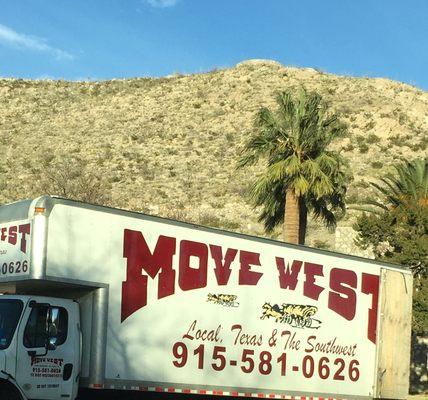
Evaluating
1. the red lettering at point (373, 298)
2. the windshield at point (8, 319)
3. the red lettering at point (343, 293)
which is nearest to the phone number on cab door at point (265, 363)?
the red lettering at point (373, 298)

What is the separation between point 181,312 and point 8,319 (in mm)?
3184

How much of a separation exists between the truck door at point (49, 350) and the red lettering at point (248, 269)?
11.5ft

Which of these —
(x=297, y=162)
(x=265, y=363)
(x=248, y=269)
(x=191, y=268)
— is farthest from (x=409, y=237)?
(x=191, y=268)

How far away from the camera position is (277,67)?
8769cm

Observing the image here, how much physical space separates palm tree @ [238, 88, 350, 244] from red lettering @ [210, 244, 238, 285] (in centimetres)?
1787

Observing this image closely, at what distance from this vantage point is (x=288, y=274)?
15.1 metres

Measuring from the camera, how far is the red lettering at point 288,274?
15.0 meters

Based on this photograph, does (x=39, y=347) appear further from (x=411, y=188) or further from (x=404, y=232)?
(x=411, y=188)

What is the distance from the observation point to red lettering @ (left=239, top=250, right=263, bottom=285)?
14.4 m

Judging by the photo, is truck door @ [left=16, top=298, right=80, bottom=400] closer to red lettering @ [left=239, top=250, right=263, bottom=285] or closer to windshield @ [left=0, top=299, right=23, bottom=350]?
windshield @ [left=0, top=299, right=23, bottom=350]

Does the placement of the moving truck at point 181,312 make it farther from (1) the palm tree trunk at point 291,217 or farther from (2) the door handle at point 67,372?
(1) the palm tree trunk at point 291,217

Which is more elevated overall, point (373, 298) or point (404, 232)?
point (404, 232)

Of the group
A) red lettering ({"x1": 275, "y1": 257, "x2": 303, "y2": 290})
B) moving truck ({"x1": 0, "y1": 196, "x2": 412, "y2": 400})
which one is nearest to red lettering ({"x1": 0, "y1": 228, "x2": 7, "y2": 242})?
moving truck ({"x1": 0, "y1": 196, "x2": 412, "y2": 400})

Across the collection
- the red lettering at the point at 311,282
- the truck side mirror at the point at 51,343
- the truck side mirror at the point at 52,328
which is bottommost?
the truck side mirror at the point at 51,343
